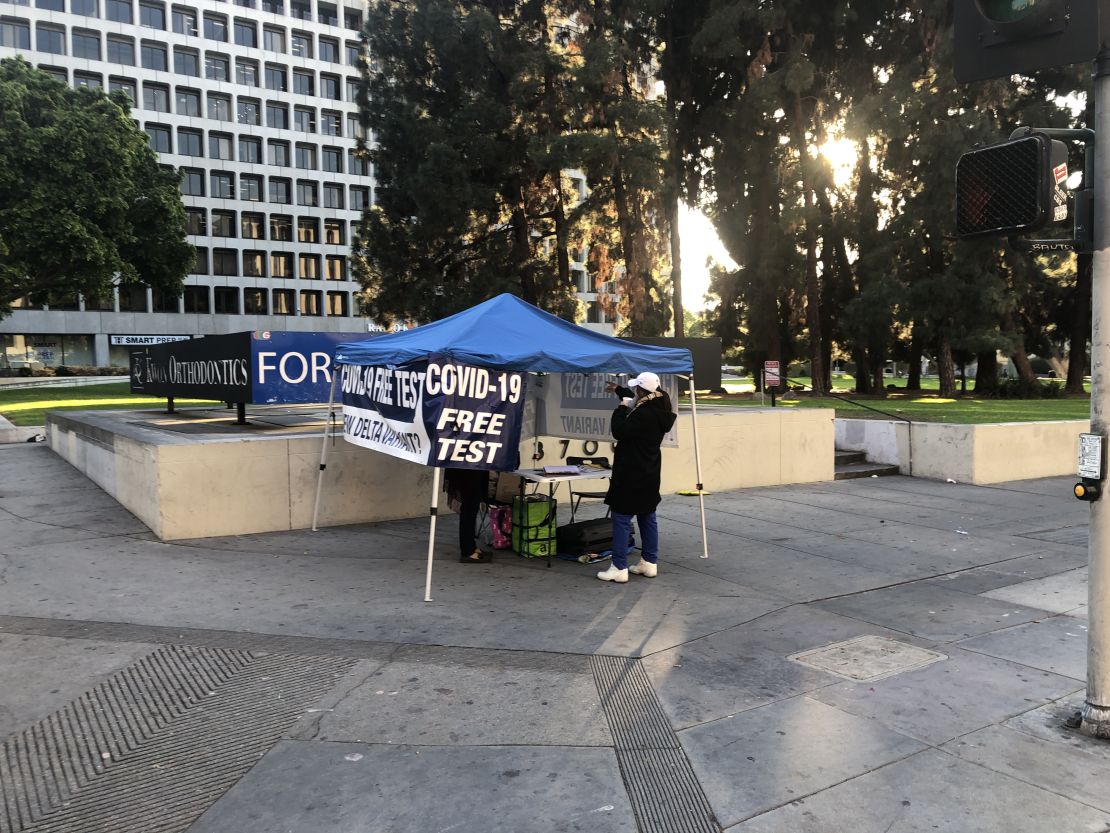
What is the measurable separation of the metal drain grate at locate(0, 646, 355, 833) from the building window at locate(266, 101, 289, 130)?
233ft

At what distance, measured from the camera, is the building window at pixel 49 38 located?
5828 cm

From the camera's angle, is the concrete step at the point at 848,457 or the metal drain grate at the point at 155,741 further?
the concrete step at the point at 848,457

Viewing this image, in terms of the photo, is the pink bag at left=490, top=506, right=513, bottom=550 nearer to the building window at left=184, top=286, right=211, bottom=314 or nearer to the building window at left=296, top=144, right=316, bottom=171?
the building window at left=184, top=286, right=211, bottom=314

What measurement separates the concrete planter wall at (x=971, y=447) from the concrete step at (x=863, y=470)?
0.54ft

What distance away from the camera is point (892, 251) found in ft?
108

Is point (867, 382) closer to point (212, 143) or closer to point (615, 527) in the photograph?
point (615, 527)

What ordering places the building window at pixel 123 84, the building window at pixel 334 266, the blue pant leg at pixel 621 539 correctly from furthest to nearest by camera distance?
1. the building window at pixel 334 266
2. the building window at pixel 123 84
3. the blue pant leg at pixel 621 539

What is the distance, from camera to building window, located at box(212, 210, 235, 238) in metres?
66.6

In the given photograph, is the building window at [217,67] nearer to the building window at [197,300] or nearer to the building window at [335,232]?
the building window at [335,232]

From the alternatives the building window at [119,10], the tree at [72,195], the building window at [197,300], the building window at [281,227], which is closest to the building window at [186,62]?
the building window at [119,10]

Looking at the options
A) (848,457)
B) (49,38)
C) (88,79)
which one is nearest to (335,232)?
(88,79)

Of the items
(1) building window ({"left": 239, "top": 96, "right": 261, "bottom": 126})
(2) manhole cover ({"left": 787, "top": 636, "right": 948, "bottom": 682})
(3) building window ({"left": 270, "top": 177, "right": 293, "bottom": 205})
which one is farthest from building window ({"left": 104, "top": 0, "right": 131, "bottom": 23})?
(2) manhole cover ({"left": 787, "top": 636, "right": 948, "bottom": 682})

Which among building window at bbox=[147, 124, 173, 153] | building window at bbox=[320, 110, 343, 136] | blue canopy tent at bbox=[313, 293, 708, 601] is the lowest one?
blue canopy tent at bbox=[313, 293, 708, 601]

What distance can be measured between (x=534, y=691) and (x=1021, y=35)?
430 cm
